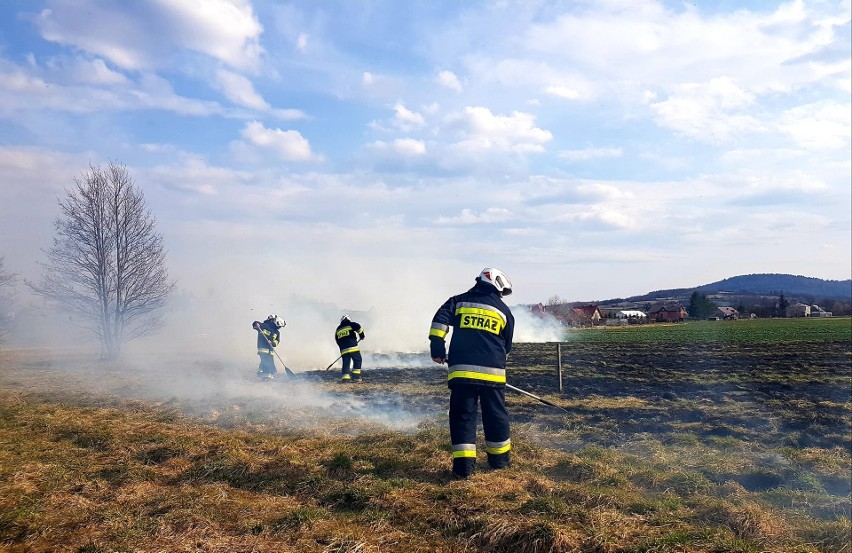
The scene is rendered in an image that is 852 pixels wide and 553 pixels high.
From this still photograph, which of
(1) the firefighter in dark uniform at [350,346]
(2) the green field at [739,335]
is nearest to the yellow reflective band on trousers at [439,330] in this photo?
(1) the firefighter in dark uniform at [350,346]

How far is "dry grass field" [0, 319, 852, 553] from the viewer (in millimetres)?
4402

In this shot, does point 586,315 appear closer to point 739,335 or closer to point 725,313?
point 725,313

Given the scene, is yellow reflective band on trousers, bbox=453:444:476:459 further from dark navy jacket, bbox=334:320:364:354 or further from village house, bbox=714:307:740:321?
village house, bbox=714:307:740:321

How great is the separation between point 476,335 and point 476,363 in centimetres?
35

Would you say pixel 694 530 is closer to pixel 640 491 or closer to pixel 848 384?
pixel 640 491

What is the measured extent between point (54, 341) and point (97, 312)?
9.15 metres

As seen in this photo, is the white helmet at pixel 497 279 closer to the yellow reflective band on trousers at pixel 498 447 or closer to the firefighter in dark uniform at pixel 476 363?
the firefighter in dark uniform at pixel 476 363

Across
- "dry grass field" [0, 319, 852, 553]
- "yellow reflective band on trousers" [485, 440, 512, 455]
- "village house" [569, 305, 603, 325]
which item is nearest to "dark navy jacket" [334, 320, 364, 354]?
"dry grass field" [0, 319, 852, 553]

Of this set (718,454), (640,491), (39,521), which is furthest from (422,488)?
(718,454)

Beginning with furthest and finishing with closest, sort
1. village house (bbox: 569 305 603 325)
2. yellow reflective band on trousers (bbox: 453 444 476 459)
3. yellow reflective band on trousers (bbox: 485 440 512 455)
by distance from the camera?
village house (bbox: 569 305 603 325)
yellow reflective band on trousers (bbox: 485 440 512 455)
yellow reflective band on trousers (bbox: 453 444 476 459)

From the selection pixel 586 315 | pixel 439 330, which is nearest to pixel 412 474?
pixel 439 330

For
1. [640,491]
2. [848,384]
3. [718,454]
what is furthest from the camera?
[848,384]

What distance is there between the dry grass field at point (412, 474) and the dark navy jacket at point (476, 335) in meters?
1.13

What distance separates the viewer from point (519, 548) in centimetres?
420
